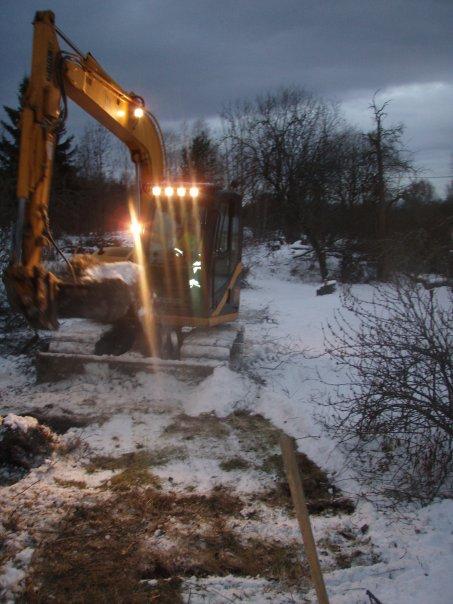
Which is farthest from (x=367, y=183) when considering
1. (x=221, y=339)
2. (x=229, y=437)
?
(x=229, y=437)

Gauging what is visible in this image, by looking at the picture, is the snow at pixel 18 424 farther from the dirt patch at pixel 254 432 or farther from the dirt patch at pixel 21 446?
the dirt patch at pixel 254 432

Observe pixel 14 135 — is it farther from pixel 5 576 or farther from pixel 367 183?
pixel 5 576

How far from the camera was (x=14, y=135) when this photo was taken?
24.4m

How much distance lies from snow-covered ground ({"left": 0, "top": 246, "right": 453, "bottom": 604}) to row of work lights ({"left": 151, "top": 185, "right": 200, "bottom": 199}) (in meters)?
2.77

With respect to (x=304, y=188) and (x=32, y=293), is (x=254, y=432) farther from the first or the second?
(x=304, y=188)

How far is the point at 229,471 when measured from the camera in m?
4.80

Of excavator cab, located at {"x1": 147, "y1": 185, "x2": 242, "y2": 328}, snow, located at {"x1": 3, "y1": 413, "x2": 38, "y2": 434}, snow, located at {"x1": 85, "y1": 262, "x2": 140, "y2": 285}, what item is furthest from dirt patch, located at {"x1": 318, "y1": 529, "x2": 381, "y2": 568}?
excavator cab, located at {"x1": 147, "y1": 185, "x2": 242, "y2": 328}

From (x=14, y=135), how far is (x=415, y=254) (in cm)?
2360

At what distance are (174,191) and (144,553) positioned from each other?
5425 millimetres

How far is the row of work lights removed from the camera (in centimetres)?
763

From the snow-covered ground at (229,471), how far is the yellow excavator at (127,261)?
586 mm

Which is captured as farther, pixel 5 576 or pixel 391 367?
pixel 391 367

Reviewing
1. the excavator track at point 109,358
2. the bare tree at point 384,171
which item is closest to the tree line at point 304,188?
the bare tree at point 384,171

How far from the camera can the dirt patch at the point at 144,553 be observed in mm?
3221
